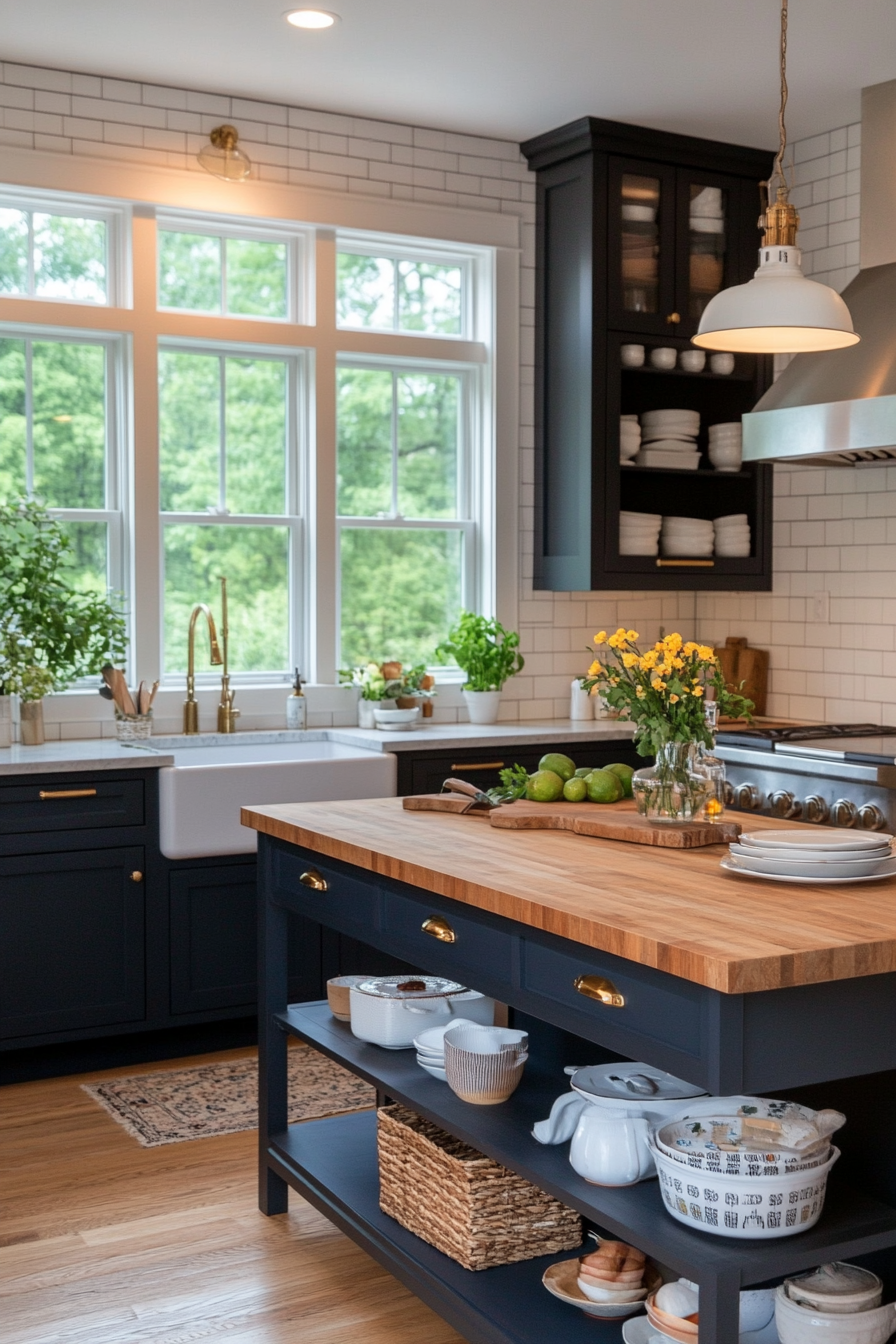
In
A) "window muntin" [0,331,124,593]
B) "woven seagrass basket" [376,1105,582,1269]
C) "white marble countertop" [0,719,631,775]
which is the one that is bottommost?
"woven seagrass basket" [376,1105,582,1269]

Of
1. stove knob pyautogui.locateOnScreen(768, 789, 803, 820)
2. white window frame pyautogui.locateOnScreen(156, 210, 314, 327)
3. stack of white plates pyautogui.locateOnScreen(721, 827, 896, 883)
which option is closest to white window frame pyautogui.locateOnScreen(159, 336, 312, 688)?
white window frame pyautogui.locateOnScreen(156, 210, 314, 327)

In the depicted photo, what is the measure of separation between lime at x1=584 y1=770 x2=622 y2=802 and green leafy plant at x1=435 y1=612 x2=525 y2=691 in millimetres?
2135

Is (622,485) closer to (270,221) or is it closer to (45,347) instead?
(270,221)

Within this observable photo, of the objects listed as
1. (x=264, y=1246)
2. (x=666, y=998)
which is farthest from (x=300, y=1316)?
(x=666, y=998)

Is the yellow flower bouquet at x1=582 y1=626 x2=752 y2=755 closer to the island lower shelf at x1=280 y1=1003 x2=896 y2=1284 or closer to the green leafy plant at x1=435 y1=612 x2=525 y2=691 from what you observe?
the island lower shelf at x1=280 y1=1003 x2=896 y2=1284

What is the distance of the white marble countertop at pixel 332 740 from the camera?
4402 millimetres

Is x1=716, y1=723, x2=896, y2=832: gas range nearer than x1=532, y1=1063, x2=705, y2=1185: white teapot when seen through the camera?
No

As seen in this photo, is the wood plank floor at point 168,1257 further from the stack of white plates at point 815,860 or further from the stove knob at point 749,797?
the stove knob at point 749,797

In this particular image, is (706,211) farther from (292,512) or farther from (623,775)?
Answer: (623,775)

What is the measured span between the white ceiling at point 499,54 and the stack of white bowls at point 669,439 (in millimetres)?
1086

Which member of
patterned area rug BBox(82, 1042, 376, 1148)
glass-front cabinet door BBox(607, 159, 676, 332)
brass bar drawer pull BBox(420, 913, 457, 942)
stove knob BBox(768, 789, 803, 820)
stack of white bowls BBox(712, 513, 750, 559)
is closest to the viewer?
brass bar drawer pull BBox(420, 913, 457, 942)

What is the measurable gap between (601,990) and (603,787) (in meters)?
1.14

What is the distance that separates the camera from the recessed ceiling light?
4.32 meters

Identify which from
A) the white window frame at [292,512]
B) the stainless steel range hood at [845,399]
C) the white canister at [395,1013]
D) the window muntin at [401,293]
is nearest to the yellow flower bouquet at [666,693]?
the white canister at [395,1013]
